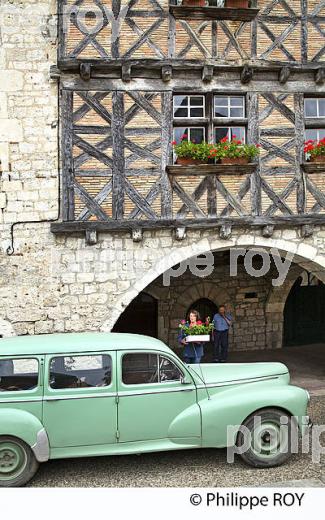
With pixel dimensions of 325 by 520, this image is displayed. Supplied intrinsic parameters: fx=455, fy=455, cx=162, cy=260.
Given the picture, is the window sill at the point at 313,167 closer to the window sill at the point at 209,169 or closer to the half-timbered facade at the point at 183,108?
the half-timbered facade at the point at 183,108

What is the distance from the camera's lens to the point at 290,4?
775 cm

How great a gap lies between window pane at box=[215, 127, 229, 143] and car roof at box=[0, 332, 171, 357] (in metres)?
4.17

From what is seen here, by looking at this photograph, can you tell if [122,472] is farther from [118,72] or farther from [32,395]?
[118,72]

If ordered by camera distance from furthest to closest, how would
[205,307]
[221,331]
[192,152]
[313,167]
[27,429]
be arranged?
1. [205,307]
2. [221,331]
3. [313,167]
4. [192,152]
5. [27,429]

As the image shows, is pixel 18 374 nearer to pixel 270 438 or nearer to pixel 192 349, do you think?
pixel 270 438

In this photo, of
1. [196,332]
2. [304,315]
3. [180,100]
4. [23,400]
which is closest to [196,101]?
[180,100]

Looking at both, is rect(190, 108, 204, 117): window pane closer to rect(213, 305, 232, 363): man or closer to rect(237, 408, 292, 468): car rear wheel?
rect(213, 305, 232, 363): man

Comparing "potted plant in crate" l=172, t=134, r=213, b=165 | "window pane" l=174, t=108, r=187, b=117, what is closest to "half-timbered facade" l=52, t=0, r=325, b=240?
"window pane" l=174, t=108, r=187, b=117

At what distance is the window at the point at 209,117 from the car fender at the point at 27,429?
5083 mm

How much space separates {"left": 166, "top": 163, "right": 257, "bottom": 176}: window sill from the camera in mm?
7406

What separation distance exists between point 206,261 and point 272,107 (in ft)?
12.1

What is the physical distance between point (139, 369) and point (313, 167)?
4809 mm

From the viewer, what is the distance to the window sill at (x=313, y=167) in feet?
25.2

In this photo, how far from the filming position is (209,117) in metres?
7.73
